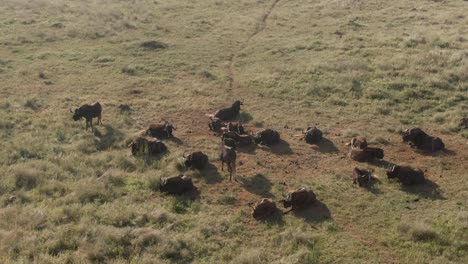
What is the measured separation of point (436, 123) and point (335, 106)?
13.2 feet

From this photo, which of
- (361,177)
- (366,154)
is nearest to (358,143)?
(366,154)

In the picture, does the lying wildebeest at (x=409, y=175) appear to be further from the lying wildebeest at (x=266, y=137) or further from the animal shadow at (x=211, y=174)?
the animal shadow at (x=211, y=174)

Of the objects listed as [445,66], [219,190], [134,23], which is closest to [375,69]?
[445,66]

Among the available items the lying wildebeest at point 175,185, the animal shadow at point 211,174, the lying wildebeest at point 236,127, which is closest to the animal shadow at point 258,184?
the animal shadow at point 211,174

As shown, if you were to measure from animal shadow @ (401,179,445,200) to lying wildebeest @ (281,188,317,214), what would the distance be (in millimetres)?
2839

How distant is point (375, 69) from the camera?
82.2ft

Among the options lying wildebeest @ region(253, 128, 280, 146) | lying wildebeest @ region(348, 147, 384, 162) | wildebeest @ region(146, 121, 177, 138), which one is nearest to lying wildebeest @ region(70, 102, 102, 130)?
wildebeest @ region(146, 121, 177, 138)

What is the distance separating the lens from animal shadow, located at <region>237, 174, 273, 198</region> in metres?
14.3

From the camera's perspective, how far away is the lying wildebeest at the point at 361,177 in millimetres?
14391

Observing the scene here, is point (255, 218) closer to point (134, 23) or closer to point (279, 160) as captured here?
point (279, 160)

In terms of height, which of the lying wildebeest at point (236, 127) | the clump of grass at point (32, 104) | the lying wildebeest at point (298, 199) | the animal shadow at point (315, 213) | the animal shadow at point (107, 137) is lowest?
the clump of grass at point (32, 104)

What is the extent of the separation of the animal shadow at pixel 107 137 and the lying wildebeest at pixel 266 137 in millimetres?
4851

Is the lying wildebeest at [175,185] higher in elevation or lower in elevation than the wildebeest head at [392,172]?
lower

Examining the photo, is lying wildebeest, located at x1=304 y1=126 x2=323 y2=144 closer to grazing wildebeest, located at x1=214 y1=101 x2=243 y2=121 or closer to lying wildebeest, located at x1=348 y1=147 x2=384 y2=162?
lying wildebeest, located at x1=348 y1=147 x2=384 y2=162
